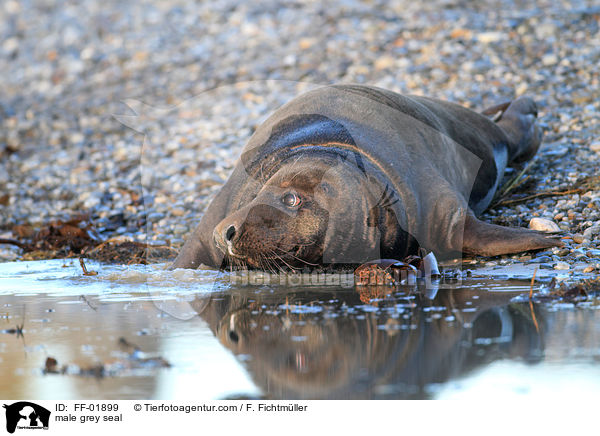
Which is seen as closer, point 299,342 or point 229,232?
point 299,342

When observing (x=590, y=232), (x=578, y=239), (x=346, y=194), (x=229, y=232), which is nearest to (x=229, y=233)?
(x=229, y=232)

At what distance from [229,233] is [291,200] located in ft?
1.34

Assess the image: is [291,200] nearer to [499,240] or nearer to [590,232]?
[499,240]

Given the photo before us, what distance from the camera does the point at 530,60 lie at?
1039cm

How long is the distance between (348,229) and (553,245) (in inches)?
52.7

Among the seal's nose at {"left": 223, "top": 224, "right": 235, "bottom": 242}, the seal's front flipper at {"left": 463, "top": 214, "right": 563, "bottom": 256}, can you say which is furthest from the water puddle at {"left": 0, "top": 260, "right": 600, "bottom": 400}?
the seal's front flipper at {"left": 463, "top": 214, "right": 563, "bottom": 256}

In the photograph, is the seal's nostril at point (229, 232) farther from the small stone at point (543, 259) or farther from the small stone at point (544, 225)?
the small stone at point (544, 225)

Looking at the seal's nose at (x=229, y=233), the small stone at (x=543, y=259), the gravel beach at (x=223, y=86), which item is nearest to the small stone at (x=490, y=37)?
the gravel beach at (x=223, y=86)

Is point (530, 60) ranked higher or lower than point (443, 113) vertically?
higher

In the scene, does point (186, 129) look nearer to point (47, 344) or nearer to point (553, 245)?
point (553, 245)

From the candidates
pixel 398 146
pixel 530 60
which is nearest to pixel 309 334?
pixel 398 146

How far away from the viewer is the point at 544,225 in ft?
18.6

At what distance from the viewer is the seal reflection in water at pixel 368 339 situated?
8.86ft

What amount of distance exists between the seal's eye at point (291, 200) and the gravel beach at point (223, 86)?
4.52ft
